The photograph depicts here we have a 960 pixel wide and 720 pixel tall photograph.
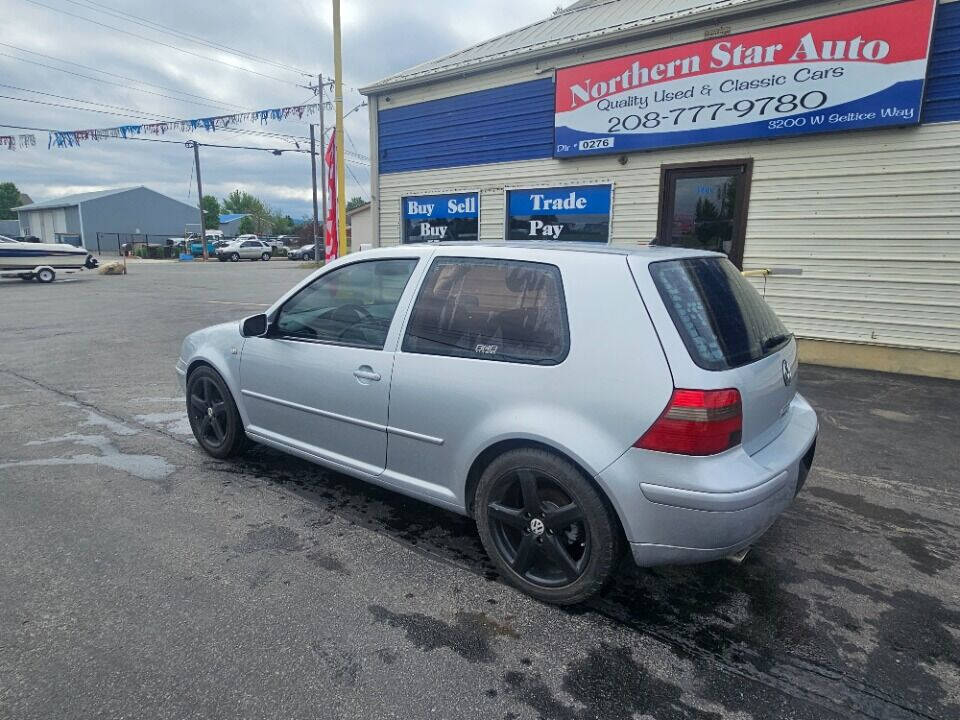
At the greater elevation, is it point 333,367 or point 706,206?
point 706,206

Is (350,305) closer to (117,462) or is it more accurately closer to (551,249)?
(551,249)

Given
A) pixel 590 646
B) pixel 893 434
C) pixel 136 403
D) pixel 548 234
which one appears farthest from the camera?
pixel 548 234

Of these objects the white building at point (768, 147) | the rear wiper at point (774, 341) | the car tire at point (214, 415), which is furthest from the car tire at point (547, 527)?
the white building at point (768, 147)

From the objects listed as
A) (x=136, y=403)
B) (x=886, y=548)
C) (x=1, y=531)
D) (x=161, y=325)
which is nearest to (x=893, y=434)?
(x=886, y=548)

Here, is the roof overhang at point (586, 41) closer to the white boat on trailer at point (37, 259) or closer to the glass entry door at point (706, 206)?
the glass entry door at point (706, 206)

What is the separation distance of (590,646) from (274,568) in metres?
1.56

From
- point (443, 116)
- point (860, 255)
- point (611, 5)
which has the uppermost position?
point (611, 5)

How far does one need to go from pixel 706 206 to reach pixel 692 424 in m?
6.81

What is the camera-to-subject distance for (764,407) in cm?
256

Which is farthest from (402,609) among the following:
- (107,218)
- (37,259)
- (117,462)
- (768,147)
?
(107,218)

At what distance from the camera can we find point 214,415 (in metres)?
4.22

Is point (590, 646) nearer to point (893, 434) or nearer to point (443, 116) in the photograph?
point (893, 434)

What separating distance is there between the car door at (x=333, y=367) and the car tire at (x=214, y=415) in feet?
0.77

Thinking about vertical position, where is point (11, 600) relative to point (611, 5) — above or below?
below
